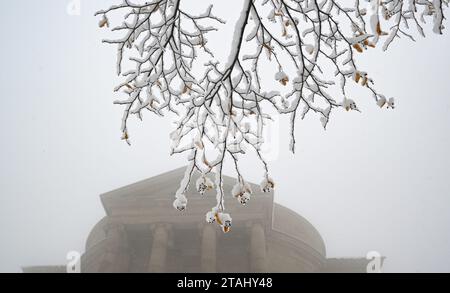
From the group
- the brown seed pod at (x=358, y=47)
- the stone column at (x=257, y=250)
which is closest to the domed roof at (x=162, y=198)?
the stone column at (x=257, y=250)

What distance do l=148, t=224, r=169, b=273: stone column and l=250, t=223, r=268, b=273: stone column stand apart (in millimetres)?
4302

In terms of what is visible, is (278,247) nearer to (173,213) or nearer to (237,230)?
(237,230)

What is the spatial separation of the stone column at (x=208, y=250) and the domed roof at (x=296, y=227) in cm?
718

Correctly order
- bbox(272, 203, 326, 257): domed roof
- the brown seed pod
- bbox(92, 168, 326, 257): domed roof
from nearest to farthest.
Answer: the brown seed pod
bbox(92, 168, 326, 257): domed roof
bbox(272, 203, 326, 257): domed roof

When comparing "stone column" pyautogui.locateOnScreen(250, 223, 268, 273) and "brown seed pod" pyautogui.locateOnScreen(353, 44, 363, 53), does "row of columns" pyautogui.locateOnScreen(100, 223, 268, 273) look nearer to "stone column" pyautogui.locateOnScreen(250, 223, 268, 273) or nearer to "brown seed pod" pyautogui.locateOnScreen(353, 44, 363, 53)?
"stone column" pyautogui.locateOnScreen(250, 223, 268, 273)

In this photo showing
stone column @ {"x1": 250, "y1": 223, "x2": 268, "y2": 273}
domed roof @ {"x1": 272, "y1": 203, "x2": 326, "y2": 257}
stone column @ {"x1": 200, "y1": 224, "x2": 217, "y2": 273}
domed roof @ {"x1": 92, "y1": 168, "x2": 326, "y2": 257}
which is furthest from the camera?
domed roof @ {"x1": 272, "y1": 203, "x2": 326, "y2": 257}

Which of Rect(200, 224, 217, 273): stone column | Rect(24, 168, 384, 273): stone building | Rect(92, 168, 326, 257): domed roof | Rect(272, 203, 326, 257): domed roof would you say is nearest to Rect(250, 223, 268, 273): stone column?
Rect(24, 168, 384, 273): stone building

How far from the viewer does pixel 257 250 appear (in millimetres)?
19422

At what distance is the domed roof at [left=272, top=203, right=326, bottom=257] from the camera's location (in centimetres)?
2658

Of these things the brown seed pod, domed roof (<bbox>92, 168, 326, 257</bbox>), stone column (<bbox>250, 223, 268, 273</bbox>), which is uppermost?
domed roof (<bbox>92, 168, 326, 257</bbox>)

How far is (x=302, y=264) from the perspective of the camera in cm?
2458

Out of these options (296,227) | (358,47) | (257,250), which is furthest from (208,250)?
(358,47)

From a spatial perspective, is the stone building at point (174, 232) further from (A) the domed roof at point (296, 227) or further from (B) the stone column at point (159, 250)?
(A) the domed roof at point (296, 227)
